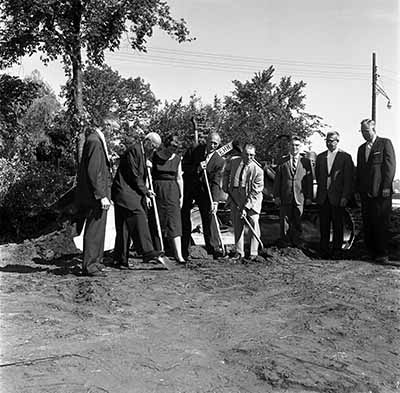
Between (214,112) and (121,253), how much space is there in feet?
77.1

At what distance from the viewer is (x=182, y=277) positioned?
24.4 ft

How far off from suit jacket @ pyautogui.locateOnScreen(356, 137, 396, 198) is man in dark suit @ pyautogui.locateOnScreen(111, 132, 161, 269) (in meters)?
3.08

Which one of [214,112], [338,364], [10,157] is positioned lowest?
[338,364]

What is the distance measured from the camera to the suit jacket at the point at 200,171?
909 cm

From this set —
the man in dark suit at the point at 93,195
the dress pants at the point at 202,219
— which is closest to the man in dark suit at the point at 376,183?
the dress pants at the point at 202,219

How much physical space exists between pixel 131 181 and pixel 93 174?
79 cm

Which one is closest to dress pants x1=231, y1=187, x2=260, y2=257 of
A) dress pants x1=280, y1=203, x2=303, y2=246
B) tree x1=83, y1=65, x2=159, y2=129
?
dress pants x1=280, y1=203, x2=303, y2=246

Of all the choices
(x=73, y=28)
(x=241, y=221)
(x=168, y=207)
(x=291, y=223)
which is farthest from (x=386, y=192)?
(x=73, y=28)

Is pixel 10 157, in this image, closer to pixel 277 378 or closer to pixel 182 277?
pixel 182 277

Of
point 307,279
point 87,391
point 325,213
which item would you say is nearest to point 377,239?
point 325,213

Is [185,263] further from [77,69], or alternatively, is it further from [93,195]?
[77,69]

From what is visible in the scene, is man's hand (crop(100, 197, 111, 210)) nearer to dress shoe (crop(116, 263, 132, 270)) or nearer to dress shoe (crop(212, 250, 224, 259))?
dress shoe (crop(116, 263, 132, 270))

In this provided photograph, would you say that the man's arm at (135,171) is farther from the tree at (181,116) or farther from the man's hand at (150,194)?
the tree at (181,116)

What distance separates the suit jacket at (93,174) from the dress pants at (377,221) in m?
3.89
